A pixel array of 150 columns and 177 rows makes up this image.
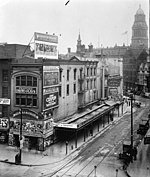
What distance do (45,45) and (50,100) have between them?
812cm

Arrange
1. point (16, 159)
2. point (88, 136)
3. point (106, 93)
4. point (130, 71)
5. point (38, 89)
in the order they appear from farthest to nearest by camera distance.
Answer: point (130, 71) → point (106, 93) → point (88, 136) → point (38, 89) → point (16, 159)

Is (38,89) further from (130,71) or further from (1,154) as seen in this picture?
(130,71)

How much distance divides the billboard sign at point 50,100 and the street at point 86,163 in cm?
586

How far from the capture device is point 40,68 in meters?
37.4

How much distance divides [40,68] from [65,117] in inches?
480

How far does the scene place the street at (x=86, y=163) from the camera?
28.7m

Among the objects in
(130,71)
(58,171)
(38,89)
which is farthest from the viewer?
(130,71)

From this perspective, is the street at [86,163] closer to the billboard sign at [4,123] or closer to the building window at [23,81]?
the billboard sign at [4,123]

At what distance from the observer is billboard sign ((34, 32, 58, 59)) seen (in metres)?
38.7

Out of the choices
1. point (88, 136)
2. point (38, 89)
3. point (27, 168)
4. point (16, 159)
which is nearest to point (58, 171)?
point (27, 168)

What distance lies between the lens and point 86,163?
32.1 metres

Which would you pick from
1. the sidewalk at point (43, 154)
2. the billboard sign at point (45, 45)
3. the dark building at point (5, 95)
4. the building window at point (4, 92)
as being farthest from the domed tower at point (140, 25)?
the building window at point (4, 92)

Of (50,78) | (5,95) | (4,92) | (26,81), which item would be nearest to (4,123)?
(5,95)

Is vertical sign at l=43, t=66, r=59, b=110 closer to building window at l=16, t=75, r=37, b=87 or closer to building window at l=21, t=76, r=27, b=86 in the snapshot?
building window at l=16, t=75, r=37, b=87
